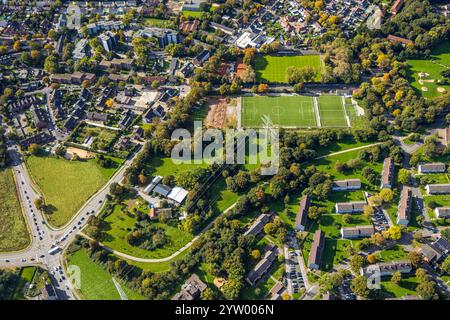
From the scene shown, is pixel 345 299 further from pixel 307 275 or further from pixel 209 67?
pixel 209 67

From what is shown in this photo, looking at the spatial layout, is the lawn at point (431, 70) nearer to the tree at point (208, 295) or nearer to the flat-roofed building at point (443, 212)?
the flat-roofed building at point (443, 212)

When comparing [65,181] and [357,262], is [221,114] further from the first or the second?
[357,262]

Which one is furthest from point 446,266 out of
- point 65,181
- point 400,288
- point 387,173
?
point 65,181

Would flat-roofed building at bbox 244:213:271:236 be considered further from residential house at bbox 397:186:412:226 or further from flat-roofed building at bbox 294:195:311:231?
residential house at bbox 397:186:412:226

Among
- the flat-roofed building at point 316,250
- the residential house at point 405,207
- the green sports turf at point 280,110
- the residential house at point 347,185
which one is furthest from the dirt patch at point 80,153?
the residential house at point 405,207

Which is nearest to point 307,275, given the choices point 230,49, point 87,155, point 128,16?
point 87,155

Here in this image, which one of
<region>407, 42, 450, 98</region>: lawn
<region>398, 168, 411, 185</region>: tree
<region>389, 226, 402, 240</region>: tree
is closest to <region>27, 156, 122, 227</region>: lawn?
<region>389, 226, 402, 240</region>: tree
